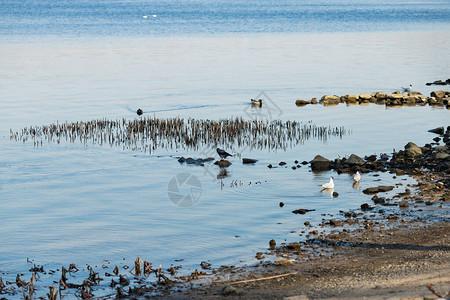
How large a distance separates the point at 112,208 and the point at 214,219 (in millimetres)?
3689

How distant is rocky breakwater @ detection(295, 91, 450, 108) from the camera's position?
43.8 metres

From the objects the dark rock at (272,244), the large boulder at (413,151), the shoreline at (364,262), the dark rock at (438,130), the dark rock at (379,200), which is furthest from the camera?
the dark rock at (438,130)

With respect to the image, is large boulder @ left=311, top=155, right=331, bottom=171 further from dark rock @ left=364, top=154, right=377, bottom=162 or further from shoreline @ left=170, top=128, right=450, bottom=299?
shoreline @ left=170, top=128, right=450, bottom=299

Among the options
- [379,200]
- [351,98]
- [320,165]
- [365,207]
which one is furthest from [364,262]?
[351,98]

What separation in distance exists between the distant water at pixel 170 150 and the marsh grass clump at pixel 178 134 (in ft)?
3.04

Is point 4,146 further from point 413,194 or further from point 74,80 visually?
point 74,80

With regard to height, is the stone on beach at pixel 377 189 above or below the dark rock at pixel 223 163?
below

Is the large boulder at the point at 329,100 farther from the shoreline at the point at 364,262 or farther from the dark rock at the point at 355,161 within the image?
the shoreline at the point at 364,262

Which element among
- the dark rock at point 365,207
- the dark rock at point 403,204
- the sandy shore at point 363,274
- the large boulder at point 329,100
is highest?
the large boulder at point 329,100

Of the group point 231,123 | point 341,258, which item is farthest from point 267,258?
point 231,123

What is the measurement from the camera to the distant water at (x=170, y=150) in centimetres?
1808

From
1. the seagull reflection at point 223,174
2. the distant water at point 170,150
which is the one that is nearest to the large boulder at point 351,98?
the distant water at point 170,150

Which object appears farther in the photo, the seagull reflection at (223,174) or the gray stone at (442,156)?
the seagull reflection at (223,174)

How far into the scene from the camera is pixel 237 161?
27562mm
